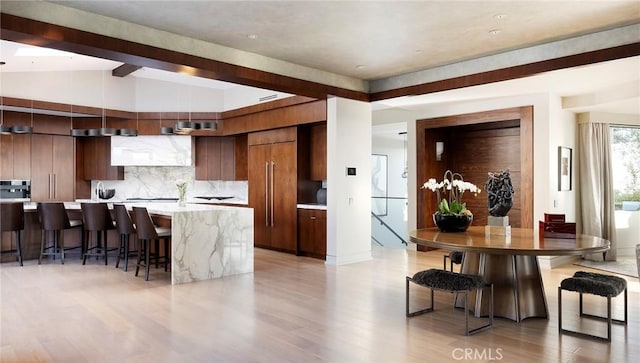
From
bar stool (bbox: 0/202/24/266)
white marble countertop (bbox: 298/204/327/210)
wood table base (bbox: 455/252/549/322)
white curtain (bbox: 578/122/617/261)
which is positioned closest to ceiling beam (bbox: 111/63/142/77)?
bar stool (bbox: 0/202/24/266)

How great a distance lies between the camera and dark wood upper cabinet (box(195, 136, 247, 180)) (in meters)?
9.52

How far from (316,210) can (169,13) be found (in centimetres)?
379

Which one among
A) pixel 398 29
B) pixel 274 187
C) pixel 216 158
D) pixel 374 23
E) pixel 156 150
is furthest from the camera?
pixel 216 158

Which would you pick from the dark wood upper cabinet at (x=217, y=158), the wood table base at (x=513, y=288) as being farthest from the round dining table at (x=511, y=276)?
the dark wood upper cabinet at (x=217, y=158)

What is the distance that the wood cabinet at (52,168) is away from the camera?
8.88m

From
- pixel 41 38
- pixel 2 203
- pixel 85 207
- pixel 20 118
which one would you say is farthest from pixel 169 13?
pixel 20 118

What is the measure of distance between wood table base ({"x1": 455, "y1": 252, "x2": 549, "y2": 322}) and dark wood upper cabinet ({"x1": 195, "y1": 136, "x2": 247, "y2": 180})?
20.5 feet

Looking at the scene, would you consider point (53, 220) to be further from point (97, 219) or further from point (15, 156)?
point (15, 156)

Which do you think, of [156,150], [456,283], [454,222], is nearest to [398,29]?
[454,222]

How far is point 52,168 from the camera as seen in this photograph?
9.06 m

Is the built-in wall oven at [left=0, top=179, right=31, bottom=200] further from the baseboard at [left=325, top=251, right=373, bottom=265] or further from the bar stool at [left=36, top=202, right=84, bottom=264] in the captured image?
the baseboard at [left=325, top=251, right=373, bottom=265]

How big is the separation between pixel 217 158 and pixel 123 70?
2403 millimetres

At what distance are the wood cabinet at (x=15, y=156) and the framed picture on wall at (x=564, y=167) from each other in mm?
9257

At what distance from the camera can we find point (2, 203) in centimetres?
659
